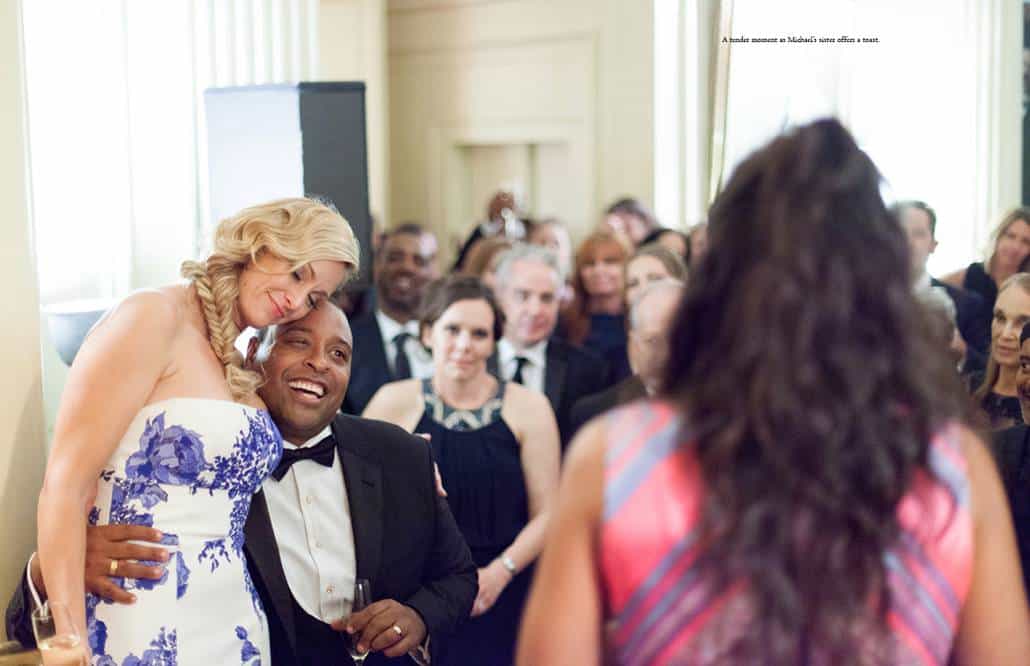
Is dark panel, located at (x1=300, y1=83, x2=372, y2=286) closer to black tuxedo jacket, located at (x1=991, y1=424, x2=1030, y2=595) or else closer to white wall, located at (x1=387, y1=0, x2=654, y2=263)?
black tuxedo jacket, located at (x1=991, y1=424, x2=1030, y2=595)

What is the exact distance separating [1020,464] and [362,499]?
1504 mm

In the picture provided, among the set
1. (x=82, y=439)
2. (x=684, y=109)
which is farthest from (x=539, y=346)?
(x=684, y=109)

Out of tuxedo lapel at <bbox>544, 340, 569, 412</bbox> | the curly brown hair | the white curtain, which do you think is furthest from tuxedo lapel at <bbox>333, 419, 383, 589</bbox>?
the white curtain

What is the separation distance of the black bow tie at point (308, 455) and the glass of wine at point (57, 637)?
0.53 m

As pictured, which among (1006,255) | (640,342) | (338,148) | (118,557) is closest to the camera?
(118,557)

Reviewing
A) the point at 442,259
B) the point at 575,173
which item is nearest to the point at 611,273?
the point at 575,173

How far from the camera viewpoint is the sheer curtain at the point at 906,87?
4766 mm

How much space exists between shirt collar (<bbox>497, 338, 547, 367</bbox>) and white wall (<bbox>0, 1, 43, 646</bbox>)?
1925 millimetres

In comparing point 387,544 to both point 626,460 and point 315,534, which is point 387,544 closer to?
point 315,534

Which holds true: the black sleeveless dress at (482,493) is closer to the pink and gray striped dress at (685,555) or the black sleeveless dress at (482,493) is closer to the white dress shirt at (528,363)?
the white dress shirt at (528,363)

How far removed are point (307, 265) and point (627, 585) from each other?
1.38m

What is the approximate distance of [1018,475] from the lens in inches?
110

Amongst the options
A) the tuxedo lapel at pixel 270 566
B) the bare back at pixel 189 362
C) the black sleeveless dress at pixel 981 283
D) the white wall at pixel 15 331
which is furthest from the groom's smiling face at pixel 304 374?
the black sleeveless dress at pixel 981 283

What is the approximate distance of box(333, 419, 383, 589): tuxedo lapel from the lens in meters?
2.65
